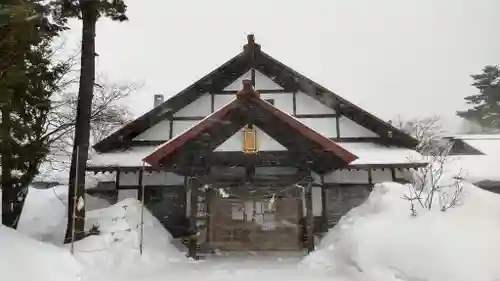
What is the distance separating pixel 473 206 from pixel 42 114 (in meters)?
10.8

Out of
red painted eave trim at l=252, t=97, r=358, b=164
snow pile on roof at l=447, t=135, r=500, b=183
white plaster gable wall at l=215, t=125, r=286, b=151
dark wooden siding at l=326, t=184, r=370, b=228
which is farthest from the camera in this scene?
snow pile on roof at l=447, t=135, r=500, b=183

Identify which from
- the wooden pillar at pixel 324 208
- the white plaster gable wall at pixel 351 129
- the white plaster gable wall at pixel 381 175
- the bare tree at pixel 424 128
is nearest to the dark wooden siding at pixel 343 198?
the wooden pillar at pixel 324 208

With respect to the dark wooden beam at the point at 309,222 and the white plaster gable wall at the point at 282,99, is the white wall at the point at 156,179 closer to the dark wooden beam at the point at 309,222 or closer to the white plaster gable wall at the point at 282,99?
the white plaster gable wall at the point at 282,99

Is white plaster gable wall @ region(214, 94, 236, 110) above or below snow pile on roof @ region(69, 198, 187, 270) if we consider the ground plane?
above

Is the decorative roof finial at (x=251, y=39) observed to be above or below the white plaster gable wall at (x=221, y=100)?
above

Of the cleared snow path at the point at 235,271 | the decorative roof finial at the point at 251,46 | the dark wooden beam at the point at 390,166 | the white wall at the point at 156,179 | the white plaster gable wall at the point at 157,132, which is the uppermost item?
the decorative roof finial at the point at 251,46

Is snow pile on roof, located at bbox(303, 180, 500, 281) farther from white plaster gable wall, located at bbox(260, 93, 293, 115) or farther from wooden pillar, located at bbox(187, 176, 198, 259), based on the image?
white plaster gable wall, located at bbox(260, 93, 293, 115)

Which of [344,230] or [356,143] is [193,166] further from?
[356,143]

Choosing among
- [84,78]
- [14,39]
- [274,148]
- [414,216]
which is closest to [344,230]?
[414,216]

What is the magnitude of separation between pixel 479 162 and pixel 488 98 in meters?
11.9

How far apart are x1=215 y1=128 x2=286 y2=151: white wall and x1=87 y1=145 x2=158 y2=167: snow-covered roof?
2.61 meters

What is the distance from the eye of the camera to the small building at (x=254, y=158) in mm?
11688

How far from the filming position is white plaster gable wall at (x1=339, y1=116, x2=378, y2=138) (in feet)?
47.8

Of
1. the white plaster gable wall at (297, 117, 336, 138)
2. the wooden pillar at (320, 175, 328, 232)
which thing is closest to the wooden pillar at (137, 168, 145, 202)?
the white plaster gable wall at (297, 117, 336, 138)
